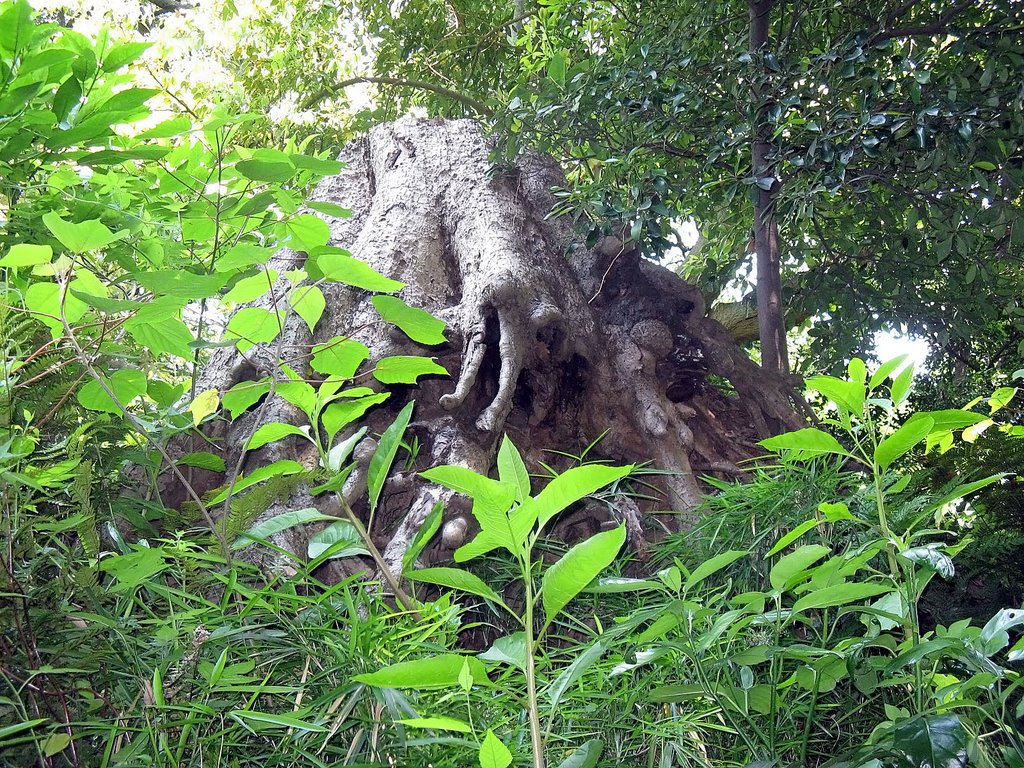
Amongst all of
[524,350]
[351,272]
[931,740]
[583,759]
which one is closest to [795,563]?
[931,740]

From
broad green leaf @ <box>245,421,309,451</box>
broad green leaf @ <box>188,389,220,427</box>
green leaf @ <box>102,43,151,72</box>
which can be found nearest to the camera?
broad green leaf @ <box>245,421,309,451</box>

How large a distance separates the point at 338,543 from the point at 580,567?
371mm

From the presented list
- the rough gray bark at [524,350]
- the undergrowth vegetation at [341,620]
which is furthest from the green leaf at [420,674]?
the rough gray bark at [524,350]

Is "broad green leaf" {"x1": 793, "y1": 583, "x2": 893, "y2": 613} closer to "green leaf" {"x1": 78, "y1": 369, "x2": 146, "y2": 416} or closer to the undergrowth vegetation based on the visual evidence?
the undergrowth vegetation

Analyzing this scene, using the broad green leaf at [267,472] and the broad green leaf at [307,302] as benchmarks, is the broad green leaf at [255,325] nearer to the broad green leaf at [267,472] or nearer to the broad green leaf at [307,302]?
the broad green leaf at [307,302]

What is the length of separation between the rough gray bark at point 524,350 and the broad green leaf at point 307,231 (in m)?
0.80

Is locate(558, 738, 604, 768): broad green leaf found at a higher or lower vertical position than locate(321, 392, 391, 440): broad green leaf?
lower

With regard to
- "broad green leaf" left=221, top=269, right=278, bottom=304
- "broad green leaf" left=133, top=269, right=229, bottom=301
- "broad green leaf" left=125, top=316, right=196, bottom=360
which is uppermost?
"broad green leaf" left=221, top=269, right=278, bottom=304

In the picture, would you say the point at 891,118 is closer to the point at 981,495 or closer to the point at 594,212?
the point at 594,212

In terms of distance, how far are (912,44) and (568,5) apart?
1.61 metres

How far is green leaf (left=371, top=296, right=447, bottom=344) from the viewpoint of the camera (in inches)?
→ 42.4

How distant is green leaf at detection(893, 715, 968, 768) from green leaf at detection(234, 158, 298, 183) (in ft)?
3.45

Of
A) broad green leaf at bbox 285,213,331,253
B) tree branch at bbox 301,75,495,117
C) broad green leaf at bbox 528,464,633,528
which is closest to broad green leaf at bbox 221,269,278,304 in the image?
broad green leaf at bbox 285,213,331,253

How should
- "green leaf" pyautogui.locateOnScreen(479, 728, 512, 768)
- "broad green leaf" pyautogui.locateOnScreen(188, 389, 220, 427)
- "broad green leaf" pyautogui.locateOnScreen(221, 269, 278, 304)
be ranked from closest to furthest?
"green leaf" pyautogui.locateOnScreen(479, 728, 512, 768) → "broad green leaf" pyautogui.locateOnScreen(221, 269, 278, 304) → "broad green leaf" pyautogui.locateOnScreen(188, 389, 220, 427)
